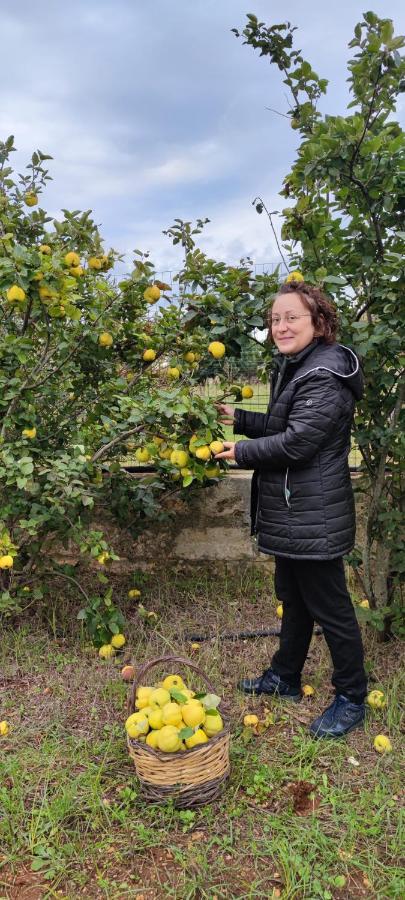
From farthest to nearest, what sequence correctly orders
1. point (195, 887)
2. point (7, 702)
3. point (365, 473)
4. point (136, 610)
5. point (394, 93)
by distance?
1. point (136, 610)
2. point (365, 473)
3. point (7, 702)
4. point (394, 93)
5. point (195, 887)

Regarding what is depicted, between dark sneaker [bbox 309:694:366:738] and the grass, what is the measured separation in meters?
0.04

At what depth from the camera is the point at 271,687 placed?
249 cm

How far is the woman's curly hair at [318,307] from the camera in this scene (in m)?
2.10

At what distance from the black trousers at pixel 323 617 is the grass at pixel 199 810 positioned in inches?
7.6

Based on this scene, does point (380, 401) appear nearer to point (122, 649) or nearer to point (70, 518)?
point (70, 518)

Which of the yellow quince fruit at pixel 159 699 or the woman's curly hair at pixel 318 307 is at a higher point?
the woman's curly hair at pixel 318 307

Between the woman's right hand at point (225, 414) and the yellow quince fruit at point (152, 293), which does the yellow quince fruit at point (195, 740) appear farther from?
the yellow quince fruit at point (152, 293)

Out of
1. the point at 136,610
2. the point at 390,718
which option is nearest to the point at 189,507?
the point at 136,610

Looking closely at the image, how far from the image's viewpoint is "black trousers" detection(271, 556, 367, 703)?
7.13ft

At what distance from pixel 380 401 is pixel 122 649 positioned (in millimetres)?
1677

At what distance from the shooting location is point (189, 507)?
3686 mm

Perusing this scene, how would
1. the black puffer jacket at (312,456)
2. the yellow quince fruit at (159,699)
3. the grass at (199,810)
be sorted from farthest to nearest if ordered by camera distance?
the black puffer jacket at (312,456), the yellow quince fruit at (159,699), the grass at (199,810)

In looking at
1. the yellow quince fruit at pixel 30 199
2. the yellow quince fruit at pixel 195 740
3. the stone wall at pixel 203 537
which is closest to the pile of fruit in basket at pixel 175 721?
the yellow quince fruit at pixel 195 740

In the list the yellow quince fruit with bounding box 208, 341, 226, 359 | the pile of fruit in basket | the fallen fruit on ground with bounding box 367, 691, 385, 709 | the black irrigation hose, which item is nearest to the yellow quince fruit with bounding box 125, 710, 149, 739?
the pile of fruit in basket
